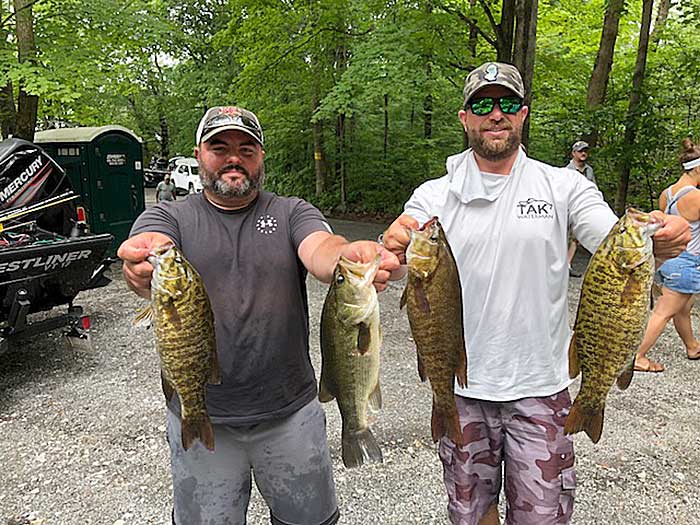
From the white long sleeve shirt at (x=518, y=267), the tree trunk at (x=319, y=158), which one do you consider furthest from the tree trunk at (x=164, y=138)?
the white long sleeve shirt at (x=518, y=267)

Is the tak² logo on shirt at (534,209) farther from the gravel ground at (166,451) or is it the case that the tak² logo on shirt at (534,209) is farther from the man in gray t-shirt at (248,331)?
the gravel ground at (166,451)

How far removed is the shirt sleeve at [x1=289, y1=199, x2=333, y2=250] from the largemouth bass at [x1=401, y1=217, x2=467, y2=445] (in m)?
0.57

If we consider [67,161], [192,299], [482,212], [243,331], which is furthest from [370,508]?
[67,161]

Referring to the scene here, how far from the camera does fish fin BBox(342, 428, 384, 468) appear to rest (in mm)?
2225

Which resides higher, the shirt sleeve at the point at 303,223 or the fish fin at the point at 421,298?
the shirt sleeve at the point at 303,223

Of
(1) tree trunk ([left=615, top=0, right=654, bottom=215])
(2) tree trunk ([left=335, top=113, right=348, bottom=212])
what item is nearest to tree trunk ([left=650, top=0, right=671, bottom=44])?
(1) tree trunk ([left=615, top=0, right=654, bottom=215])

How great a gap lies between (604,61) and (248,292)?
11.8 metres

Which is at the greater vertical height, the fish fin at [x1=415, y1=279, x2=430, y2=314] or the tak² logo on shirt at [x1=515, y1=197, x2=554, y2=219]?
the tak² logo on shirt at [x1=515, y1=197, x2=554, y2=219]

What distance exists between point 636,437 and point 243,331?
11.9 feet

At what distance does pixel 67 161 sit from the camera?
33.0ft

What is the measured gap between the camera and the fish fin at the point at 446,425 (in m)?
2.37

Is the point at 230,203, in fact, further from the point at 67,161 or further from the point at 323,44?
the point at 323,44

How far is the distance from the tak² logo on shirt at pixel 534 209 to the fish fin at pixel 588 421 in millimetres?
809

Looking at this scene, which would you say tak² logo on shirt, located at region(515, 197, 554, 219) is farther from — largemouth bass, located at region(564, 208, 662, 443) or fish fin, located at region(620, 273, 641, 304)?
fish fin, located at region(620, 273, 641, 304)
